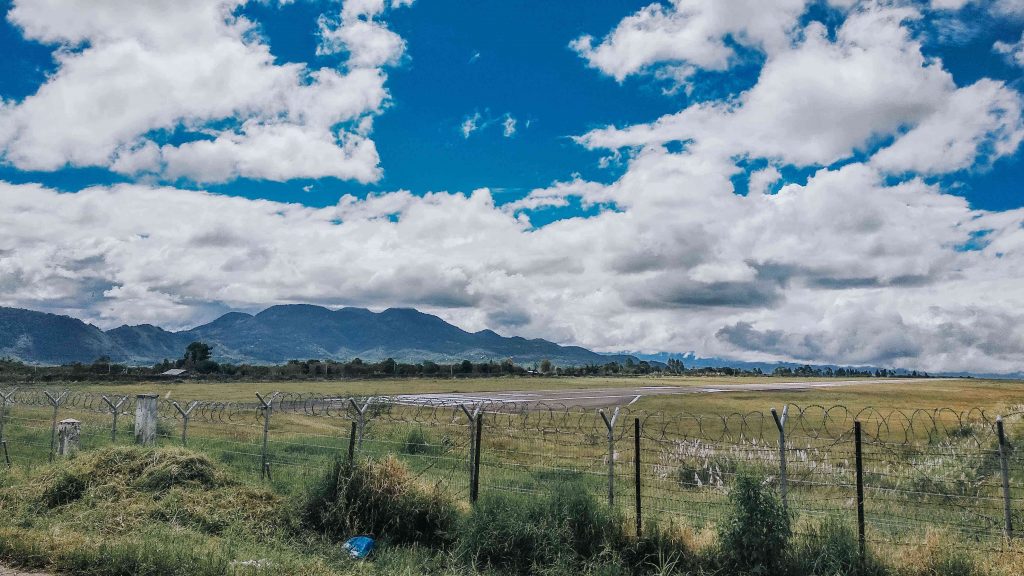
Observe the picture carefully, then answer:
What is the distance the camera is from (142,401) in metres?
19.4

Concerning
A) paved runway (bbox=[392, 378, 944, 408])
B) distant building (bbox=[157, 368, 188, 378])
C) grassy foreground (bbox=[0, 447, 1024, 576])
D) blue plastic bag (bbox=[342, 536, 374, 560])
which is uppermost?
grassy foreground (bbox=[0, 447, 1024, 576])

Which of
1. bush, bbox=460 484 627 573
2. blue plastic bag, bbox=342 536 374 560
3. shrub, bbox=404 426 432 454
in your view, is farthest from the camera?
shrub, bbox=404 426 432 454

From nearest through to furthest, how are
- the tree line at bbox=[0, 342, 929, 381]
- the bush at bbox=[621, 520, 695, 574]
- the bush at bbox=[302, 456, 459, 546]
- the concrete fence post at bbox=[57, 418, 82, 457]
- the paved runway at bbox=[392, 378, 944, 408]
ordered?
1. the bush at bbox=[621, 520, 695, 574]
2. the bush at bbox=[302, 456, 459, 546]
3. the concrete fence post at bbox=[57, 418, 82, 457]
4. the paved runway at bbox=[392, 378, 944, 408]
5. the tree line at bbox=[0, 342, 929, 381]

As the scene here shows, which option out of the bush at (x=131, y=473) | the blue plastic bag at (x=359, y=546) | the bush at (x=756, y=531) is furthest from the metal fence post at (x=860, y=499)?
the bush at (x=131, y=473)

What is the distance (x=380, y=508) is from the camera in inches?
480

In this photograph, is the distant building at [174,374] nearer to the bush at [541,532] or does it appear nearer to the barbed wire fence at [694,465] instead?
the barbed wire fence at [694,465]

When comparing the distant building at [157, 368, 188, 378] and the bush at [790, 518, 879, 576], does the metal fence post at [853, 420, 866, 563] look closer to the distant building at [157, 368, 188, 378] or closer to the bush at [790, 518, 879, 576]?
the bush at [790, 518, 879, 576]

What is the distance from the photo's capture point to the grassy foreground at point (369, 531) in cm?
962

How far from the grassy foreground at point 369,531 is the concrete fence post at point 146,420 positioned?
4789 mm

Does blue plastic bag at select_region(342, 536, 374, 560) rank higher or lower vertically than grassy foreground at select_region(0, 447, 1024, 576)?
lower

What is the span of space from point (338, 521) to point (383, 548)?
127 cm

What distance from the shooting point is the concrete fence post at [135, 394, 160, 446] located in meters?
19.1

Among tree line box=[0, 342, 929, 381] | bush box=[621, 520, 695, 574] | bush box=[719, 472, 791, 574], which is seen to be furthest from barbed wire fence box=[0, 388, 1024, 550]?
tree line box=[0, 342, 929, 381]

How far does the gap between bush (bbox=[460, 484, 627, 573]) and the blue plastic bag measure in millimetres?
1602
